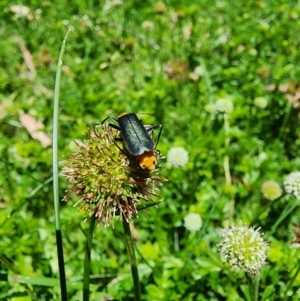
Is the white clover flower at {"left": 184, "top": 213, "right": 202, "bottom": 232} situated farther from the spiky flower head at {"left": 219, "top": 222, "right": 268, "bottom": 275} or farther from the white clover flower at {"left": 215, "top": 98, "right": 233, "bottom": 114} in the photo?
the white clover flower at {"left": 215, "top": 98, "right": 233, "bottom": 114}

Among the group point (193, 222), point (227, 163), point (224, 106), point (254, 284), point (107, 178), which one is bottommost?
point (254, 284)

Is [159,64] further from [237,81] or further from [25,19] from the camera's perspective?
[25,19]

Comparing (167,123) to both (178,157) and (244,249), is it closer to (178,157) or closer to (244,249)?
(178,157)

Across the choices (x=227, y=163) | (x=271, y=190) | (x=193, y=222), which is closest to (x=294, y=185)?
(x=271, y=190)

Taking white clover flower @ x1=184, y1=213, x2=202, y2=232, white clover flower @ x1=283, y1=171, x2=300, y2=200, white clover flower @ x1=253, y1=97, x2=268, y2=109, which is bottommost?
white clover flower @ x1=184, y1=213, x2=202, y2=232

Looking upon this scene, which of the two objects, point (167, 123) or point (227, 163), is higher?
point (167, 123)

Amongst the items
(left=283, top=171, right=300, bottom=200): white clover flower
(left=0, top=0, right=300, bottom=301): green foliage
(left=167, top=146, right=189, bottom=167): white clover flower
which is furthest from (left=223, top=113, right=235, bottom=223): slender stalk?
(left=283, top=171, right=300, bottom=200): white clover flower
